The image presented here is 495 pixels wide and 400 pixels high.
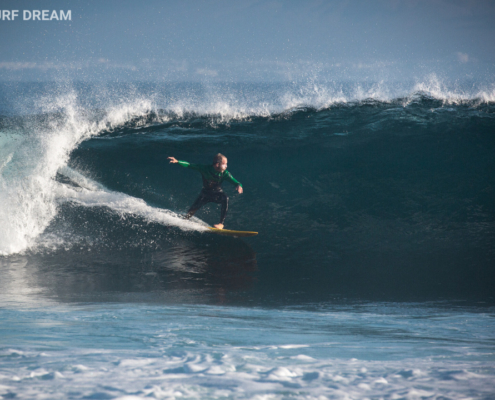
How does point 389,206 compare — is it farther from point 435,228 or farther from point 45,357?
point 45,357

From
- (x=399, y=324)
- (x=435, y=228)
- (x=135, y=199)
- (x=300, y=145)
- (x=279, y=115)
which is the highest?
(x=279, y=115)

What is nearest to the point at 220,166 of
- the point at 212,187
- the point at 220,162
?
the point at 220,162

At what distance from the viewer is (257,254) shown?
5.11 metres

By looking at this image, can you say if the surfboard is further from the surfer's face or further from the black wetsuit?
the surfer's face

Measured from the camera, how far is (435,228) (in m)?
5.73

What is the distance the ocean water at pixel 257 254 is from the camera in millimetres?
1678

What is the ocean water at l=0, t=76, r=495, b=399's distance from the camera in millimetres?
1678

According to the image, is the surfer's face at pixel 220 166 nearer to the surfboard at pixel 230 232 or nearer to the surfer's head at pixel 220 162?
the surfer's head at pixel 220 162

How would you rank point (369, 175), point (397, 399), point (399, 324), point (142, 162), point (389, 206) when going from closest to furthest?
point (397, 399), point (399, 324), point (389, 206), point (369, 175), point (142, 162)

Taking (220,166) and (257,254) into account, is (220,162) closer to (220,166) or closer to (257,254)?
(220,166)

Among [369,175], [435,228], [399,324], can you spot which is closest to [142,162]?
[369,175]

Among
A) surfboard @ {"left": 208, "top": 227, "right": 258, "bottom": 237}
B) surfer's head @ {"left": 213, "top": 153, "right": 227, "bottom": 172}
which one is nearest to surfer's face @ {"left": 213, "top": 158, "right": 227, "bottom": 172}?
surfer's head @ {"left": 213, "top": 153, "right": 227, "bottom": 172}

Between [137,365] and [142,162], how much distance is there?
6.74m

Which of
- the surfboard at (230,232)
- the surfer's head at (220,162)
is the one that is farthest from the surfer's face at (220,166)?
the surfboard at (230,232)
